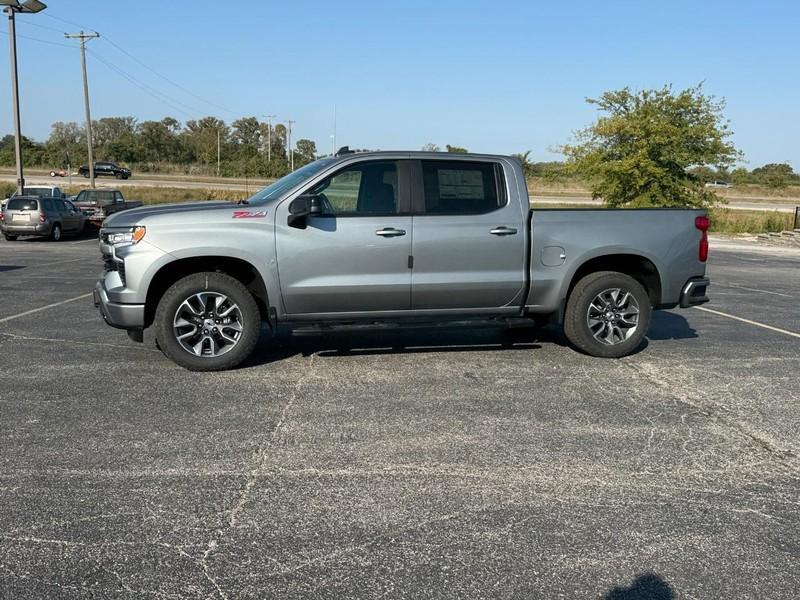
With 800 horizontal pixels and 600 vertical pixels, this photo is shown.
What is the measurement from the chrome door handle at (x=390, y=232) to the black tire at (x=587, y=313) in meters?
1.90

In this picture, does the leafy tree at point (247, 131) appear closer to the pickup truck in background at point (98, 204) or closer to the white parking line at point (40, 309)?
the pickup truck in background at point (98, 204)

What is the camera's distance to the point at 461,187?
7.17 metres

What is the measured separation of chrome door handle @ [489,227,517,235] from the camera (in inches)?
277

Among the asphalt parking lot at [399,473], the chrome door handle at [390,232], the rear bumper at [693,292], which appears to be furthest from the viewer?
the rear bumper at [693,292]

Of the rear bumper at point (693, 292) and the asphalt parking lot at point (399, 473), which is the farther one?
the rear bumper at point (693, 292)

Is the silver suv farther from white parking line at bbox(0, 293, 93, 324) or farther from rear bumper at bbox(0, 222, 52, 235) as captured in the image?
white parking line at bbox(0, 293, 93, 324)

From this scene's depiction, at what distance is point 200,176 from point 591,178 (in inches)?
2219

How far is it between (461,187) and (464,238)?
1.78ft

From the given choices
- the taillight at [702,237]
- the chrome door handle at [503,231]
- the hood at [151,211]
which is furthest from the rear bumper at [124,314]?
the taillight at [702,237]

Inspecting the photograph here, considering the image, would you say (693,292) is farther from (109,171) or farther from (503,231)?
(109,171)

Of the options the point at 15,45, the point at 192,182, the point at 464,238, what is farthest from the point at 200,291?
the point at 192,182

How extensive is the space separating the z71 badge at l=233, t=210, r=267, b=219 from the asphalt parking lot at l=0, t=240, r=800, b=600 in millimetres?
1411

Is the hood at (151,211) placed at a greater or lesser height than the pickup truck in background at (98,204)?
lesser

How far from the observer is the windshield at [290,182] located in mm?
6879
